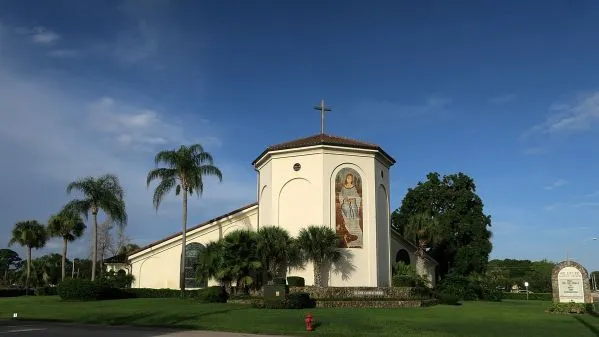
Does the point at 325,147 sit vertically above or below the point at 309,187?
above

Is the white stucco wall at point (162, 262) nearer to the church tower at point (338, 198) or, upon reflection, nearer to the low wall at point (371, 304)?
the church tower at point (338, 198)

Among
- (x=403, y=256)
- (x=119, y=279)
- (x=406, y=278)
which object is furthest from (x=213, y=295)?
(x=403, y=256)

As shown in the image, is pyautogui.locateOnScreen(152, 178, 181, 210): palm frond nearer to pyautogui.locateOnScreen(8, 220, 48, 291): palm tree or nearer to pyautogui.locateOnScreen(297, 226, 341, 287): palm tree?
pyautogui.locateOnScreen(297, 226, 341, 287): palm tree

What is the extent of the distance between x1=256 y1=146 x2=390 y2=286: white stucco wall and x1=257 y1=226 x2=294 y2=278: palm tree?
1629 millimetres

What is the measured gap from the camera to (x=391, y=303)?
32156 mm

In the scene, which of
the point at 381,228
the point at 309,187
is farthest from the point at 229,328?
the point at 381,228

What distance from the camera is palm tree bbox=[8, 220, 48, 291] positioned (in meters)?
60.2

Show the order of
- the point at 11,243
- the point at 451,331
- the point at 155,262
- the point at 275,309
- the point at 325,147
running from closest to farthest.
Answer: the point at 451,331
the point at 275,309
the point at 325,147
the point at 155,262
the point at 11,243

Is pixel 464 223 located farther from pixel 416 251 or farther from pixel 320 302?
pixel 320 302

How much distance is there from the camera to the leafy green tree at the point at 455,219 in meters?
53.3

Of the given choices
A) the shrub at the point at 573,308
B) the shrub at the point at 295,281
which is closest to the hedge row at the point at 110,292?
the shrub at the point at 295,281

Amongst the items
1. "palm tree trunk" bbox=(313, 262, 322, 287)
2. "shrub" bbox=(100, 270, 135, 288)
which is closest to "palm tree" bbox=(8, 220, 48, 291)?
"shrub" bbox=(100, 270, 135, 288)

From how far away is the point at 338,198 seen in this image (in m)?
37.7

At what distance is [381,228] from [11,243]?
4603cm
